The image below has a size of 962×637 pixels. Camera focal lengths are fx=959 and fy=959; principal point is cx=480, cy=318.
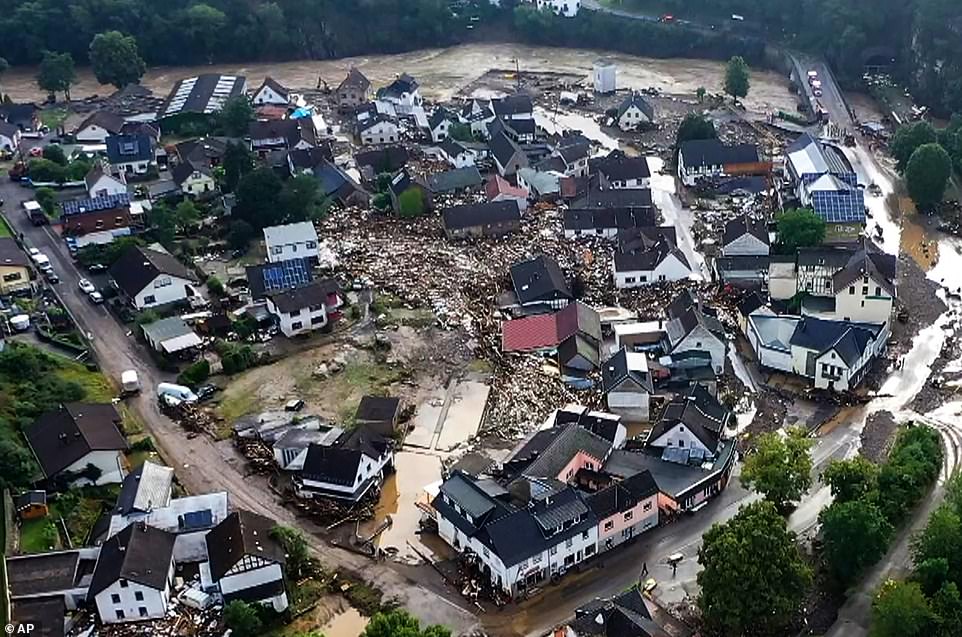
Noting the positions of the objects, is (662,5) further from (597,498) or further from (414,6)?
(597,498)

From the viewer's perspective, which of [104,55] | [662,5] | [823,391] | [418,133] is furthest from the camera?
[662,5]

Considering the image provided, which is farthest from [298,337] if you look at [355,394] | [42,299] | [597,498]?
[597,498]

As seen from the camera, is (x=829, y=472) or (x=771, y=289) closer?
(x=829, y=472)

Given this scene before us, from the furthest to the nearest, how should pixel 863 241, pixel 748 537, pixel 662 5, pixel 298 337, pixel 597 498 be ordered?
pixel 662 5
pixel 863 241
pixel 298 337
pixel 597 498
pixel 748 537

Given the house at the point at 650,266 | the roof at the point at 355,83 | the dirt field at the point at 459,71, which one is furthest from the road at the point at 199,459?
the dirt field at the point at 459,71

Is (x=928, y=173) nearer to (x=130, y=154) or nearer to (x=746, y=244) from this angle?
(x=746, y=244)

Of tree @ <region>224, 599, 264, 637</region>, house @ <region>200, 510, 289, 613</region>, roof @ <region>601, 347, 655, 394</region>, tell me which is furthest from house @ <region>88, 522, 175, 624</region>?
roof @ <region>601, 347, 655, 394</region>

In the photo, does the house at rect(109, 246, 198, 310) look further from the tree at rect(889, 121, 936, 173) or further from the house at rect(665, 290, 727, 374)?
the tree at rect(889, 121, 936, 173)

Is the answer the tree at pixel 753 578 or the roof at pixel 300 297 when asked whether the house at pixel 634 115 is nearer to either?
the roof at pixel 300 297
